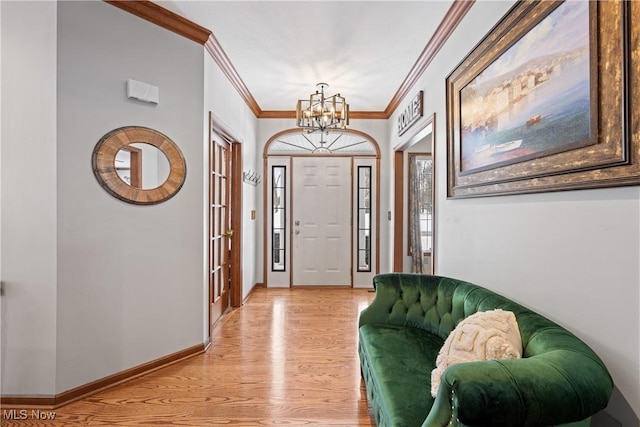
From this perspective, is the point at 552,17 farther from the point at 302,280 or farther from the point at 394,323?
the point at 302,280

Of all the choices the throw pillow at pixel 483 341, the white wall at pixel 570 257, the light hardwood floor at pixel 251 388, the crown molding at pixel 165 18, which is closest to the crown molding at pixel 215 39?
the crown molding at pixel 165 18

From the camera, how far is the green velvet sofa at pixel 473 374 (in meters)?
0.87

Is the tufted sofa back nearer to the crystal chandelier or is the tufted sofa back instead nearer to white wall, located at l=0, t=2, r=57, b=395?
the crystal chandelier

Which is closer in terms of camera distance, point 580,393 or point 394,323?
point 580,393

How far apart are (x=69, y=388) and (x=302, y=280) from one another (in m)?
3.21

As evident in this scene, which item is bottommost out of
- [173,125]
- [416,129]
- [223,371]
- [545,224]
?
[223,371]

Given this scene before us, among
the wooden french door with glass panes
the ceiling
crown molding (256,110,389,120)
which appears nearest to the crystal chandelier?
the ceiling

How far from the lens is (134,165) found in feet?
7.52

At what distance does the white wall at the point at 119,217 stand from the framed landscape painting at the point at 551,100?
2.14m

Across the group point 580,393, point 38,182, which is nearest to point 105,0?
point 38,182

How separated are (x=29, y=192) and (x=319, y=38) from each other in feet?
7.80

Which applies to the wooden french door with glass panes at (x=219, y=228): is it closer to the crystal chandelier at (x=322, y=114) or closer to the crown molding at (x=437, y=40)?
the crystal chandelier at (x=322, y=114)

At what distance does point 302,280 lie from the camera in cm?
493

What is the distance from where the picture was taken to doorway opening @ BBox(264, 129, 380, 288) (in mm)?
4871
